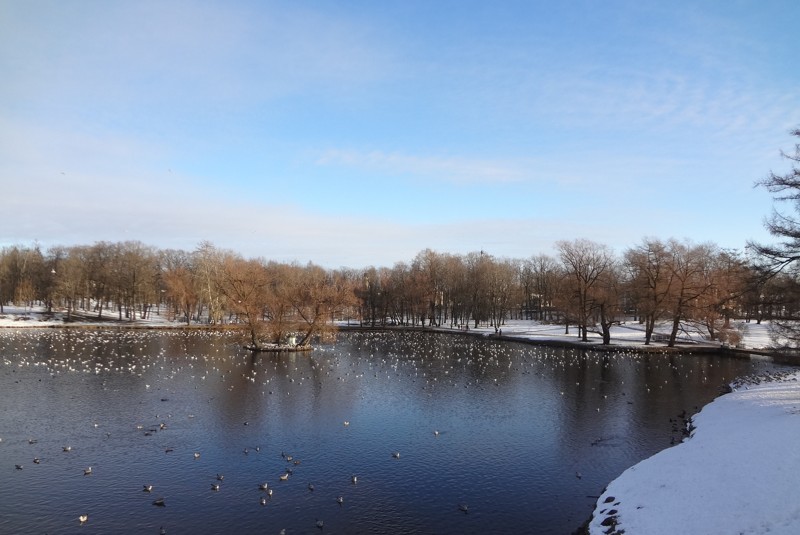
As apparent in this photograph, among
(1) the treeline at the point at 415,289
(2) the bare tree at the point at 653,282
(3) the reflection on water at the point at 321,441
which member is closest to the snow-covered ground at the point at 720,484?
(3) the reflection on water at the point at 321,441

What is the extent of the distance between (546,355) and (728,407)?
31.1 m

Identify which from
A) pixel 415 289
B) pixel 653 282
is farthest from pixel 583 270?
pixel 415 289

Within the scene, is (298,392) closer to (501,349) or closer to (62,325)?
(501,349)

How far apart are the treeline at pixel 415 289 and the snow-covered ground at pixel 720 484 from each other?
8.00m

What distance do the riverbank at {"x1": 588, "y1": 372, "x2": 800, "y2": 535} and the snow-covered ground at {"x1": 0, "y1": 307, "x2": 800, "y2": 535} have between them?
0.07 ft

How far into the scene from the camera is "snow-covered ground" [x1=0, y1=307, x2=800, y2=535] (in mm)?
12984

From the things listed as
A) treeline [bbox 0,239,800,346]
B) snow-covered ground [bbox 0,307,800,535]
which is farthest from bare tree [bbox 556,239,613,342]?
snow-covered ground [bbox 0,307,800,535]

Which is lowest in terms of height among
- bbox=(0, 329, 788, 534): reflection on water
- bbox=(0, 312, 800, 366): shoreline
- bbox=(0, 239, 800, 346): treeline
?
bbox=(0, 329, 788, 534): reflection on water

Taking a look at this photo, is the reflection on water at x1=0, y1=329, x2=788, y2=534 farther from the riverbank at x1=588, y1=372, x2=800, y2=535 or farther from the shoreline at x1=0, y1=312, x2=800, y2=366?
the shoreline at x1=0, y1=312, x2=800, y2=366

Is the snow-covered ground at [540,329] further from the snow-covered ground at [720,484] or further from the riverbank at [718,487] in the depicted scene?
the riverbank at [718,487]

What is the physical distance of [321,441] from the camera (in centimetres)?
2430

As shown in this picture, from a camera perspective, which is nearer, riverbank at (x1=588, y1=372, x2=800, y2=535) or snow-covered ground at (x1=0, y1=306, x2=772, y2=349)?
riverbank at (x1=588, y1=372, x2=800, y2=535)

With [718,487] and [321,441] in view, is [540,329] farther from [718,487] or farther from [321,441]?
[718,487]

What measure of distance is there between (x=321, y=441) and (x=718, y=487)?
16213 mm
